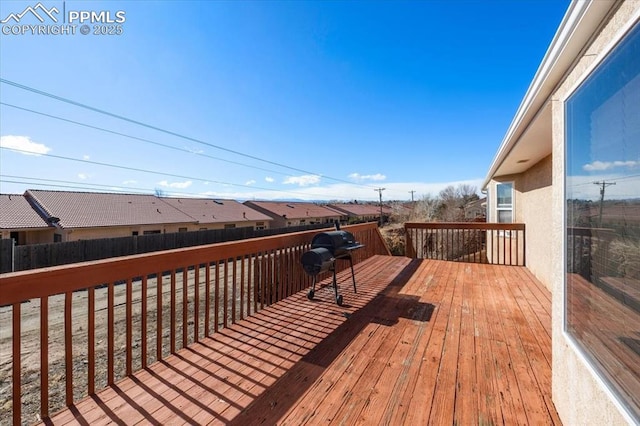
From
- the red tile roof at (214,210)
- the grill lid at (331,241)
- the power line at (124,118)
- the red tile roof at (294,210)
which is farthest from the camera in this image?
the red tile roof at (294,210)

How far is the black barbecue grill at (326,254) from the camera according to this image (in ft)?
11.5

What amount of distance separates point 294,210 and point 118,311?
27.9m

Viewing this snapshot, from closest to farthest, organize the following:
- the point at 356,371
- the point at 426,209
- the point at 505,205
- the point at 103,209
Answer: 1. the point at 356,371
2. the point at 505,205
3. the point at 103,209
4. the point at 426,209

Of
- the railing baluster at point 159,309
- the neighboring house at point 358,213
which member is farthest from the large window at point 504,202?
the neighboring house at point 358,213

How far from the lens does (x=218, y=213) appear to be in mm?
24828

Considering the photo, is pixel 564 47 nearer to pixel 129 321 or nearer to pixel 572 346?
pixel 572 346

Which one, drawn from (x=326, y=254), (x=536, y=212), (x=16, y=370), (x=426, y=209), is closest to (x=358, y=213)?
(x=426, y=209)

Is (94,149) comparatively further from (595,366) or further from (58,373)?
(595,366)

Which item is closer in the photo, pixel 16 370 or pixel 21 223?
pixel 16 370

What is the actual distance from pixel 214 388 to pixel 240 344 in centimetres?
64

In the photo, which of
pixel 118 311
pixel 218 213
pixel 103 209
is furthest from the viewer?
pixel 218 213

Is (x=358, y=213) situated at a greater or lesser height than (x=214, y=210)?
lesser

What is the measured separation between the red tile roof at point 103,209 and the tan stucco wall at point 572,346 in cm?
2095

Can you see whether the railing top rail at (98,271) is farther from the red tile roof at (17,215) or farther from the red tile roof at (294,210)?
the red tile roof at (294,210)
